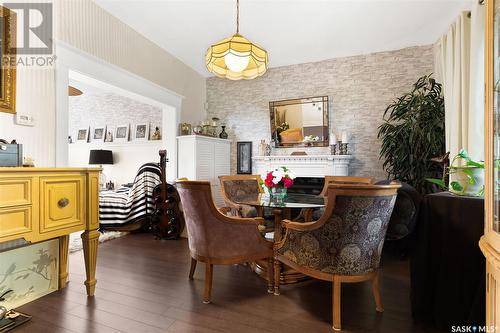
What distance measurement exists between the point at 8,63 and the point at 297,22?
3.36 metres

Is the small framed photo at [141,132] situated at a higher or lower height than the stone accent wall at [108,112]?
lower

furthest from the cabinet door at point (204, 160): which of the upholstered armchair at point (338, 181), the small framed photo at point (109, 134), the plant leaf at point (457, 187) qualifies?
the plant leaf at point (457, 187)

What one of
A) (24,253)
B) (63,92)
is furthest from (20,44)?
(24,253)

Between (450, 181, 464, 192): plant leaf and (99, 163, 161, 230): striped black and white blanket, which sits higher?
(450, 181, 464, 192): plant leaf

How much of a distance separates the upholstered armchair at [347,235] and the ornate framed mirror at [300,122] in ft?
11.1

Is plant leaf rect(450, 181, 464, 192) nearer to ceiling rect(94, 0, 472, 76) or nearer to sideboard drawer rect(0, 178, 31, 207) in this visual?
ceiling rect(94, 0, 472, 76)

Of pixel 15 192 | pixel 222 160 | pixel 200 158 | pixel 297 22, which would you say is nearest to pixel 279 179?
pixel 15 192

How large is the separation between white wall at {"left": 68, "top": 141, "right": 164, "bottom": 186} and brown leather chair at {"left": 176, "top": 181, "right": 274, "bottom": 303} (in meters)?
3.83

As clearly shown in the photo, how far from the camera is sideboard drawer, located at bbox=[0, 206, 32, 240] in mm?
1514

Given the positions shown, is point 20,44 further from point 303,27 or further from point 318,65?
point 318,65

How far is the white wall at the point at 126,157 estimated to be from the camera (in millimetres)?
5617

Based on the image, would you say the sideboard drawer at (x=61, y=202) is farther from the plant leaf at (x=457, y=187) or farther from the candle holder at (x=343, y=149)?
the candle holder at (x=343, y=149)

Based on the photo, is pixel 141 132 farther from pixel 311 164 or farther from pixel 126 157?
pixel 311 164

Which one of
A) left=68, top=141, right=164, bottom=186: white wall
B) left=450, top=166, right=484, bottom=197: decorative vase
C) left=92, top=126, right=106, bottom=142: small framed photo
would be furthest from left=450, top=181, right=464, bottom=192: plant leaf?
left=92, top=126, right=106, bottom=142: small framed photo
